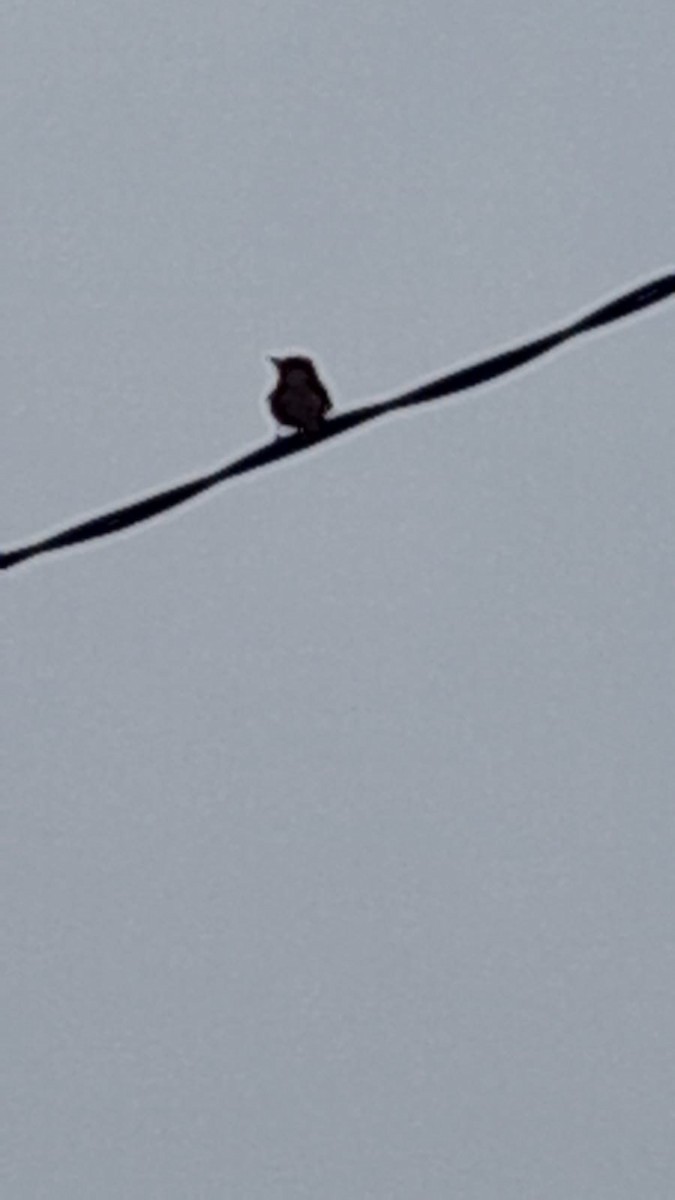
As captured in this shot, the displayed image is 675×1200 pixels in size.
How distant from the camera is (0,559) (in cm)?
485

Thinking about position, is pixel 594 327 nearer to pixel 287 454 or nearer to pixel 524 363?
pixel 524 363

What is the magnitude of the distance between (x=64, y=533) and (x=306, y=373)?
2.28 feet

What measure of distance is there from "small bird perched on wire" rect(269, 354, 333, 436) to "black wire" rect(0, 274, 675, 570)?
0.06 metres

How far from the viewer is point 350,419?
4.75 m

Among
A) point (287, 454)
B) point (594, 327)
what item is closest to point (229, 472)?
point (287, 454)

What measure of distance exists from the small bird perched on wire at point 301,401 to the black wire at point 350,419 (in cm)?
6

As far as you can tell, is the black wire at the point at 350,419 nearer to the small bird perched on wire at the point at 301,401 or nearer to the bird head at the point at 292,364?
the small bird perched on wire at the point at 301,401

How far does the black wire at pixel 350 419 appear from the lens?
4.48 m

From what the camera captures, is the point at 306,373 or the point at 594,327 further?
the point at 306,373

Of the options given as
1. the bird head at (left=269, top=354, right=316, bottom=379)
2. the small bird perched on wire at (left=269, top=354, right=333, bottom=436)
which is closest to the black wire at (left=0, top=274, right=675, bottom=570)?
the small bird perched on wire at (left=269, top=354, right=333, bottom=436)

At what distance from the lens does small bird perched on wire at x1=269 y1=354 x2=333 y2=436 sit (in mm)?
4832

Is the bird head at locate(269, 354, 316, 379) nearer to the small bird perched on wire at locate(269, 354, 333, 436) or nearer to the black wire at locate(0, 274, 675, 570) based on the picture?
the small bird perched on wire at locate(269, 354, 333, 436)

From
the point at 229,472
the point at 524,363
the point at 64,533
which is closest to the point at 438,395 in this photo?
the point at 524,363

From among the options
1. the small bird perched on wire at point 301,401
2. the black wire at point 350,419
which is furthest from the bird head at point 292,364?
the black wire at point 350,419
